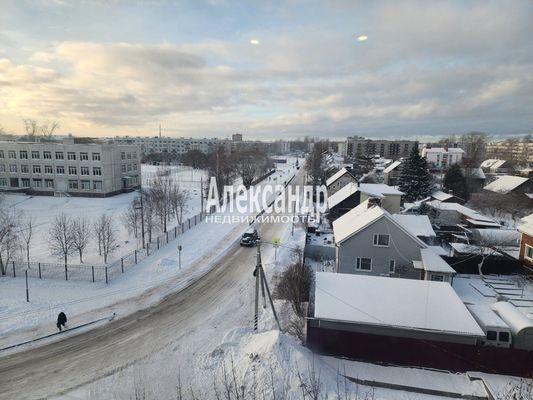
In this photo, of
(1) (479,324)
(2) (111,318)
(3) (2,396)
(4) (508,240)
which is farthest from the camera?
(4) (508,240)

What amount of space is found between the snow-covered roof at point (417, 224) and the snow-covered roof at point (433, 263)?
4144 millimetres

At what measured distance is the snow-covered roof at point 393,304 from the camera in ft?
41.7

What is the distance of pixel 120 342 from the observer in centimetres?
1390

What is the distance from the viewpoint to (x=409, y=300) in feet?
45.6

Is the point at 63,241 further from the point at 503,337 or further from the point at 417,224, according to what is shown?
the point at 417,224

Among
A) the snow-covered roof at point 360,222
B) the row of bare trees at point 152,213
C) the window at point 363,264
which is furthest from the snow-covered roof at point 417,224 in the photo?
the row of bare trees at point 152,213

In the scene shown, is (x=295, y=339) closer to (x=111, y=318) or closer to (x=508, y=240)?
(x=111, y=318)

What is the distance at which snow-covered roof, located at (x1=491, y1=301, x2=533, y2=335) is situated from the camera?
12602 millimetres

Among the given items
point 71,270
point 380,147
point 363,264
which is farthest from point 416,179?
point 380,147

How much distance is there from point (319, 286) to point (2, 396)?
1221 centimetres

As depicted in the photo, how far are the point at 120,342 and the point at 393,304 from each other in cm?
1168

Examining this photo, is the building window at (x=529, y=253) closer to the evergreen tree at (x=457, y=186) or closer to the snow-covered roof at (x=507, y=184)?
the evergreen tree at (x=457, y=186)

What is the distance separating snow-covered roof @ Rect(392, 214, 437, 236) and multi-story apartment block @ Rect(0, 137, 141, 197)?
142ft

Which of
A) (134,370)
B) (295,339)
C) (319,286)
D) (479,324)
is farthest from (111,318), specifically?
(479,324)
